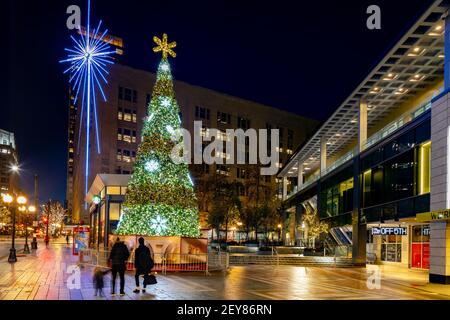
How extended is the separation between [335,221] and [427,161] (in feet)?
68.1

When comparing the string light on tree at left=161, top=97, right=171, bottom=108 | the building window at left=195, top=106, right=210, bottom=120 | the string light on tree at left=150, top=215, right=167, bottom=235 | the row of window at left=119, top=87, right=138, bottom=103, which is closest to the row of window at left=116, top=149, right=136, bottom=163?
the row of window at left=119, top=87, right=138, bottom=103

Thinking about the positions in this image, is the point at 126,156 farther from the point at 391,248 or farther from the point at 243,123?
the point at 391,248

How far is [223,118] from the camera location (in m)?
111

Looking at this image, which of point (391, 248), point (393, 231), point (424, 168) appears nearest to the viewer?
point (424, 168)

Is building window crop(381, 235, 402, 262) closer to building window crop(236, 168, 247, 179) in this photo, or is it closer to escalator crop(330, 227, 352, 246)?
escalator crop(330, 227, 352, 246)

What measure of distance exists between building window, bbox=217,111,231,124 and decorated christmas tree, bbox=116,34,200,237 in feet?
257

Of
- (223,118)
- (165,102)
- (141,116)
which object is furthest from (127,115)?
(165,102)

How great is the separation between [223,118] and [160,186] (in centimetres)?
8122

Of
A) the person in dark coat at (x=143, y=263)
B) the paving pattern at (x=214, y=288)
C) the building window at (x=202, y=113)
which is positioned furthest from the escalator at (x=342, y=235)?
the building window at (x=202, y=113)

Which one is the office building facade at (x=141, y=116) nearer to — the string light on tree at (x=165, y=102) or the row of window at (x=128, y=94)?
the row of window at (x=128, y=94)

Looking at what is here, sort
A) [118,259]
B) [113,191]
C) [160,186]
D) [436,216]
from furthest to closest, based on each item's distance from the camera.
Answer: [113,191]
[160,186]
[436,216]
[118,259]

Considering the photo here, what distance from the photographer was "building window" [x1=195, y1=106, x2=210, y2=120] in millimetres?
106500

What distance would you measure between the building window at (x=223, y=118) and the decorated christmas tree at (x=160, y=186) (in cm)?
7825

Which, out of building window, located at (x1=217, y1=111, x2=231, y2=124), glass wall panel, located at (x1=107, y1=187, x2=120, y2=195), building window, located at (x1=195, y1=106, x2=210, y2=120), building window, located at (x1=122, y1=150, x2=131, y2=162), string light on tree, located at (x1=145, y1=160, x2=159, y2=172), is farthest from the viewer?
building window, located at (x1=217, y1=111, x2=231, y2=124)
